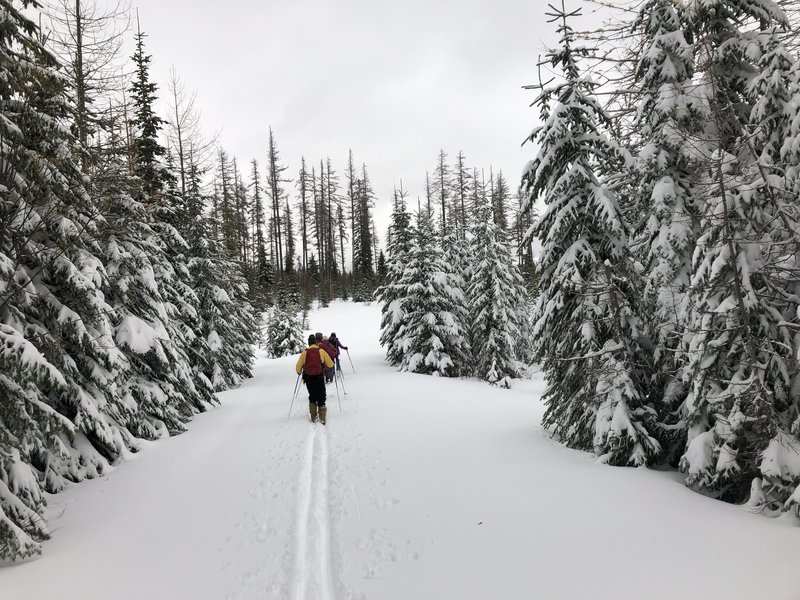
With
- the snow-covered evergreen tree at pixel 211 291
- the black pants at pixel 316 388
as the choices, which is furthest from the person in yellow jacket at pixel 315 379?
the snow-covered evergreen tree at pixel 211 291

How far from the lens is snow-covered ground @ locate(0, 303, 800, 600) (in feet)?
13.2

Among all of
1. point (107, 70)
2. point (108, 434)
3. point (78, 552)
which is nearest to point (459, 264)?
point (107, 70)

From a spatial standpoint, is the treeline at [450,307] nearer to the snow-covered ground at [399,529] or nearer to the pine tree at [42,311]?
the snow-covered ground at [399,529]

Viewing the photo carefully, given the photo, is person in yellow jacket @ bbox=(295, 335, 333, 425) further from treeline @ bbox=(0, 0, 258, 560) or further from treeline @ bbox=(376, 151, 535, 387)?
treeline @ bbox=(376, 151, 535, 387)

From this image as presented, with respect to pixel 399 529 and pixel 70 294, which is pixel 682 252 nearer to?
pixel 399 529

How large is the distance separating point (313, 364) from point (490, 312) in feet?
36.6

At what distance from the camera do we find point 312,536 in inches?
204

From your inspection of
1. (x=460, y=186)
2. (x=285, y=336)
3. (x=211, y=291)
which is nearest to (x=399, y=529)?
(x=211, y=291)

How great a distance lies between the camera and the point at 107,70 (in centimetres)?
1150

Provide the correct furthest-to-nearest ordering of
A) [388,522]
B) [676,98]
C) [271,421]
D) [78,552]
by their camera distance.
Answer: [271,421] < [676,98] < [388,522] < [78,552]

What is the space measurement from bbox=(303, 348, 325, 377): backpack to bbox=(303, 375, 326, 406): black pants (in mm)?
107

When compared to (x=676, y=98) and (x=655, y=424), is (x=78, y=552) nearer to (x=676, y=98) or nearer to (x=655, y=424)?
(x=655, y=424)

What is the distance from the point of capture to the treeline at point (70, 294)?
16.8ft

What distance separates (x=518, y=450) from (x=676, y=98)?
6.47 meters
